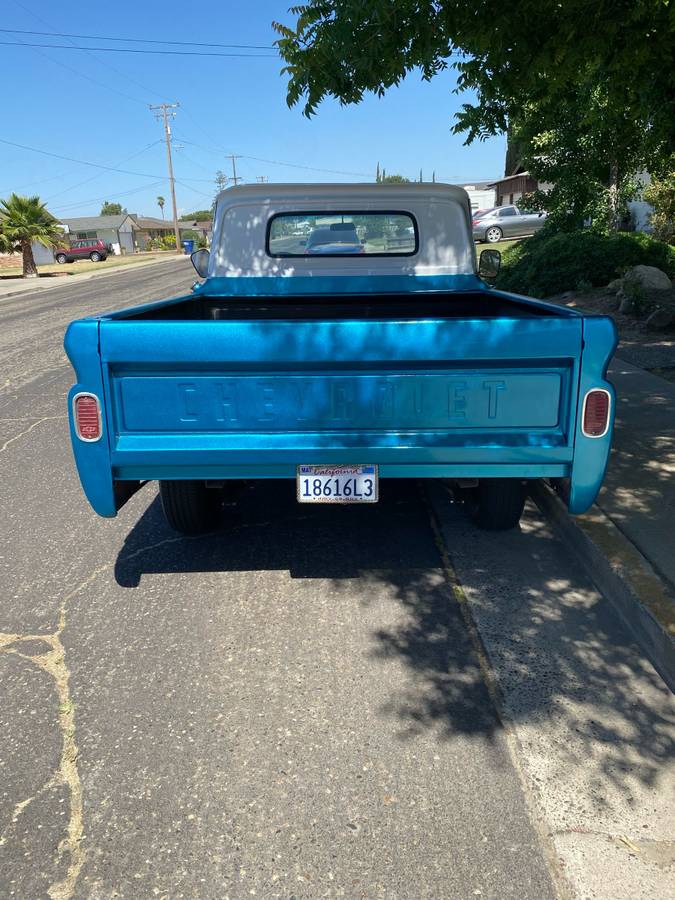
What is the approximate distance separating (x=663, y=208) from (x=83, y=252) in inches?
2024

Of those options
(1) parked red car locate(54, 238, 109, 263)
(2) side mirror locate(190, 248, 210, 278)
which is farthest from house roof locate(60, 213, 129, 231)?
(2) side mirror locate(190, 248, 210, 278)

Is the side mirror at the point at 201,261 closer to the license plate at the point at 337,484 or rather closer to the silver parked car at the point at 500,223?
the license plate at the point at 337,484

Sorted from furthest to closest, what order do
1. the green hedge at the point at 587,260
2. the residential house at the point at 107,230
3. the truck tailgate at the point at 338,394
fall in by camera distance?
the residential house at the point at 107,230, the green hedge at the point at 587,260, the truck tailgate at the point at 338,394

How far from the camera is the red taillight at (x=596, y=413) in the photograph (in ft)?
10.2

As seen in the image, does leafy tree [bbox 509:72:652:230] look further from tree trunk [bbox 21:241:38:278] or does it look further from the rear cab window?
tree trunk [bbox 21:241:38:278]

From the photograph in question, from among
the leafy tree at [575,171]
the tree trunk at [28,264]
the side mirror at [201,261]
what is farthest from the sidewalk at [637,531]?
the tree trunk at [28,264]

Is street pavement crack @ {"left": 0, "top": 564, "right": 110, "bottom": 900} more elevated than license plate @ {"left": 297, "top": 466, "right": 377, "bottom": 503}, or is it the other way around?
license plate @ {"left": 297, "top": 466, "right": 377, "bottom": 503}

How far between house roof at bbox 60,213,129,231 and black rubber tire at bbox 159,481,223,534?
93633 millimetres

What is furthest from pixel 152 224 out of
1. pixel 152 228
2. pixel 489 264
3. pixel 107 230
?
pixel 489 264

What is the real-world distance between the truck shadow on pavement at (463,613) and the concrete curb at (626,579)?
2.7 inches

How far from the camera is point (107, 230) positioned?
90.1 metres

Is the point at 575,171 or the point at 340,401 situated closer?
the point at 340,401

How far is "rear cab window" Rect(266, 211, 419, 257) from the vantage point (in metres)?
5.27

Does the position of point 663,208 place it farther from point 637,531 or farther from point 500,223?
point 637,531
